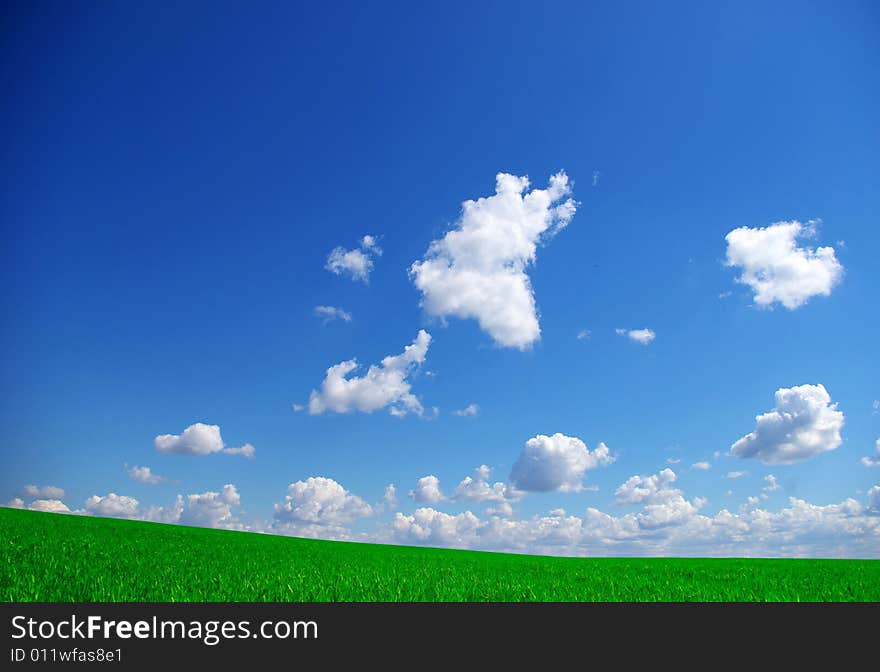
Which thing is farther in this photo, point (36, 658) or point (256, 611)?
point (256, 611)

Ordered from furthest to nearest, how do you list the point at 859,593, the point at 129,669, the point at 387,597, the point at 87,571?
the point at 859,593 → the point at 87,571 → the point at 387,597 → the point at 129,669

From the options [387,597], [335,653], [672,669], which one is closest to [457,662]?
[335,653]

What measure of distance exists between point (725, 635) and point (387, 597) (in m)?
5.51

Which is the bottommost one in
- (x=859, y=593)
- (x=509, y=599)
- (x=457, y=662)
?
(x=859, y=593)

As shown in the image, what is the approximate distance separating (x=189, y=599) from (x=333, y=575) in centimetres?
469

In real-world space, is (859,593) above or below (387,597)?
below

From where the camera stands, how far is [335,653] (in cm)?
576

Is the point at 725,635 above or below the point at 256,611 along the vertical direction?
below

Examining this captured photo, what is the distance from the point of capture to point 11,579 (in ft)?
30.8

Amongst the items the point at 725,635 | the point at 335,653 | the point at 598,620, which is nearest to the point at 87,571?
the point at 335,653

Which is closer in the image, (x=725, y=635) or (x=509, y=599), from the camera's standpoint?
(x=725, y=635)

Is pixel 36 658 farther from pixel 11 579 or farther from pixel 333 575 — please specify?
pixel 333 575

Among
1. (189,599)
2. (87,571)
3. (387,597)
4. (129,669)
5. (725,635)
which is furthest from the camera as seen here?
(87,571)

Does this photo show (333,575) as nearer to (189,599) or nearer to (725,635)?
(189,599)
